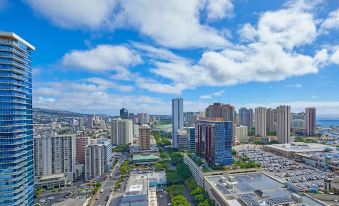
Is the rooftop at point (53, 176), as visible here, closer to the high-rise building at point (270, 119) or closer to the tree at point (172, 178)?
the tree at point (172, 178)

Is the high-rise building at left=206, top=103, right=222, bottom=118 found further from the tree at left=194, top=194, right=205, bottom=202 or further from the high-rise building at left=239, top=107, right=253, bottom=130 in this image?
the tree at left=194, top=194, right=205, bottom=202

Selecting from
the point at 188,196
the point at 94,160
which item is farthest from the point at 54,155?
the point at 188,196

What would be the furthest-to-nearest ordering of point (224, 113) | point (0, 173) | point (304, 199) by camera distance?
point (224, 113), point (304, 199), point (0, 173)

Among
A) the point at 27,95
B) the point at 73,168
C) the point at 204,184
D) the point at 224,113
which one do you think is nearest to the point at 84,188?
the point at 73,168

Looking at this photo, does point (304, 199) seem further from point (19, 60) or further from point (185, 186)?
point (19, 60)

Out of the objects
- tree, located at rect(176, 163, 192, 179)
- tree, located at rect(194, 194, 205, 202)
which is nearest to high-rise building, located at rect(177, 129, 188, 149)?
tree, located at rect(176, 163, 192, 179)

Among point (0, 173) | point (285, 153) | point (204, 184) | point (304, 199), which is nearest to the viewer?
point (0, 173)

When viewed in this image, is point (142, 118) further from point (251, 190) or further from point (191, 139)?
point (251, 190)

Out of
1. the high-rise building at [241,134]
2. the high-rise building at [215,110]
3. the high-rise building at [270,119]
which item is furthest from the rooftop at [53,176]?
the high-rise building at [270,119]

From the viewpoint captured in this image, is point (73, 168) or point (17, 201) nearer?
point (17, 201)
